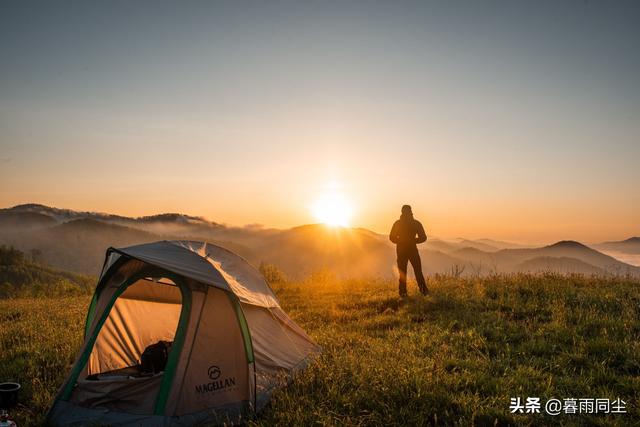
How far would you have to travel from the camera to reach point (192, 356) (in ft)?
19.5

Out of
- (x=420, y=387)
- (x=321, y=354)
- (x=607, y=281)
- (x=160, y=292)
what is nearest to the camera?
(x=420, y=387)

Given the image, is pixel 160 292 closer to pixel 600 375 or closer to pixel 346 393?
pixel 346 393

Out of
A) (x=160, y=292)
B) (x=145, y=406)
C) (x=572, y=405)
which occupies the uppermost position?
(x=160, y=292)

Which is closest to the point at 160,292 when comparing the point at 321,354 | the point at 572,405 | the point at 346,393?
the point at 321,354

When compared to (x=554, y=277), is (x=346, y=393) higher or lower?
lower

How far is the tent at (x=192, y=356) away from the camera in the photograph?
19.1ft

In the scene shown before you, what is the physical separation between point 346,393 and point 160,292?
14.5ft

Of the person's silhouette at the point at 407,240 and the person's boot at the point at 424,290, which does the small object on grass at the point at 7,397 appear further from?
the person's boot at the point at 424,290

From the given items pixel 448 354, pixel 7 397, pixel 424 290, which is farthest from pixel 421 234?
pixel 7 397

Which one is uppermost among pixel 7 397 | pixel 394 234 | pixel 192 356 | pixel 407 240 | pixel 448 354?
pixel 394 234

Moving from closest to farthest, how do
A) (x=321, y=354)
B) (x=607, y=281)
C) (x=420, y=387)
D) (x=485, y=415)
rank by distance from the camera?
1. (x=485, y=415)
2. (x=420, y=387)
3. (x=321, y=354)
4. (x=607, y=281)

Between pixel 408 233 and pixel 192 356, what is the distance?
8.67 meters

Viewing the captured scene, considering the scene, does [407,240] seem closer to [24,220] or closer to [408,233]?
[408,233]

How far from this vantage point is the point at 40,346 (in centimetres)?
870
